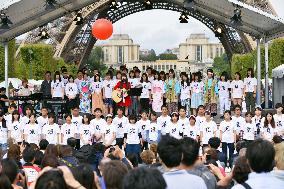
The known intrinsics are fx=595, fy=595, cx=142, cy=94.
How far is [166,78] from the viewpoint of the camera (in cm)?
2245

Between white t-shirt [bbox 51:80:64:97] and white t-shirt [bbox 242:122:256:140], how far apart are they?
785 centimetres

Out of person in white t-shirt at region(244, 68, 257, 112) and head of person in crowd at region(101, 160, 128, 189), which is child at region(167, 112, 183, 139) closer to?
person in white t-shirt at region(244, 68, 257, 112)

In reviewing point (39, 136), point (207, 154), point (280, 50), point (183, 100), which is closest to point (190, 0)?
point (183, 100)

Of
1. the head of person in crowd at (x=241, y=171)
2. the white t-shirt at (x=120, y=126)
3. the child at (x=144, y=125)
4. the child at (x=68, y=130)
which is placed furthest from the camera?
the white t-shirt at (x=120, y=126)

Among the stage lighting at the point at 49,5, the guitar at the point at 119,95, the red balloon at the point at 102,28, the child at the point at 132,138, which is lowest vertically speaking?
the child at the point at 132,138

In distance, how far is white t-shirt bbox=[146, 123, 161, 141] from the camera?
1708 cm

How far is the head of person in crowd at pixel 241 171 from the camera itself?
6340mm

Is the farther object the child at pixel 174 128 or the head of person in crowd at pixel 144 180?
the child at pixel 174 128

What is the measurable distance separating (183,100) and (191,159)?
16102 millimetres

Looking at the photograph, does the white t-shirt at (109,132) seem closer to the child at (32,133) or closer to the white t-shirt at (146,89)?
the child at (32,133)

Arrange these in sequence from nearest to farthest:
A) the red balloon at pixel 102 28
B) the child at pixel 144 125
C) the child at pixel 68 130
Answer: the child at pixel 68 130
the child at pixel 144 125
the red balloon at pixel 102 28

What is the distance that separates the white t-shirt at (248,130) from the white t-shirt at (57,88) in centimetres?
785

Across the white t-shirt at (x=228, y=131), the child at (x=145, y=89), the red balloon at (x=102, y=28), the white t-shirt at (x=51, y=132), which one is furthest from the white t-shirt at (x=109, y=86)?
the white t-shirt at (x=228, y=131)

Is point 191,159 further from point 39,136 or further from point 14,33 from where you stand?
point 14,33
